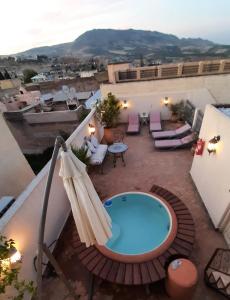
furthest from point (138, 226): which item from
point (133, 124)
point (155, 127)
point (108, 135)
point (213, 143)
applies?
point (133, 124)

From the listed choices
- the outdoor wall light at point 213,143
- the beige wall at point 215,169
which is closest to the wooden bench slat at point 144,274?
the beige wall at point 215,169

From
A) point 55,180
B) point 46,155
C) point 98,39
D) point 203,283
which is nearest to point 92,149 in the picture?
point 55,180

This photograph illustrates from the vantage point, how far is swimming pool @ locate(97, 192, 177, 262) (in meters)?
4.36

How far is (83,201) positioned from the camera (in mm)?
3297

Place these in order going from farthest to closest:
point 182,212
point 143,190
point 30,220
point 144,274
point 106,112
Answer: point 106,112 → point 143,190 → point 182,212 → point 30,220 → point 144,274

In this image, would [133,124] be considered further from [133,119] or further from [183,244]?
[183,244]

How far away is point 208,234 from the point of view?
5.07 m

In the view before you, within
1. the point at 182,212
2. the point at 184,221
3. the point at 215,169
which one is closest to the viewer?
the point at 184,221

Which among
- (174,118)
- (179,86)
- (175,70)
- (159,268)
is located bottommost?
(174,118)

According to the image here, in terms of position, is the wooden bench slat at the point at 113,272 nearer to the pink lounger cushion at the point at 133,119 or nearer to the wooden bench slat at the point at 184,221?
the wooden bench slat at the point at 184,221

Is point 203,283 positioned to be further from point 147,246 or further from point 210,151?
point 210,151

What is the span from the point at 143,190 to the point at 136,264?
2.93 m

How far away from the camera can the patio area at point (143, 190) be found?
4.10 metres

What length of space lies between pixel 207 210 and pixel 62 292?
4.56 meters
